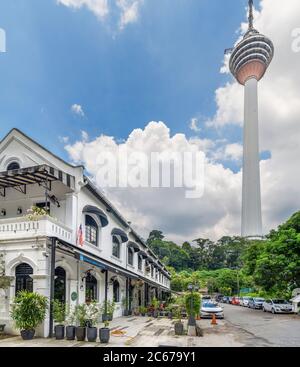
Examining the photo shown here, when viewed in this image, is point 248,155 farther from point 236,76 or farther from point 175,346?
point 175,346

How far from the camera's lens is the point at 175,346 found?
1111 centimetres

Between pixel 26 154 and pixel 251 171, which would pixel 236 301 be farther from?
pixel 251 171

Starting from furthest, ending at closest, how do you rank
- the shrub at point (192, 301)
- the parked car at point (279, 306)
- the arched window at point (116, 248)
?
the parked car at point (279, 306) < the arched window at point (116, 248) < the shrub at point (192, 301)

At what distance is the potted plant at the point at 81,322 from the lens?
11.9 m

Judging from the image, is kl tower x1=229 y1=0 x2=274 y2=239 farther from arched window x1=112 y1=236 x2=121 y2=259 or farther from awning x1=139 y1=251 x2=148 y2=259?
arched window x1=112 y1=236 x2=121 y2=259

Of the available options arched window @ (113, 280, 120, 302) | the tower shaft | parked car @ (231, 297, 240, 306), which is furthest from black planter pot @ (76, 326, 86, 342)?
the tower shaft

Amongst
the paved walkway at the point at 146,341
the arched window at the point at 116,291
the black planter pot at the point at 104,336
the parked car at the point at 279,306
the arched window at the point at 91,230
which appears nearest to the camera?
the paved walkway at the point at 146,341

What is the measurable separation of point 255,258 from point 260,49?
75.9m

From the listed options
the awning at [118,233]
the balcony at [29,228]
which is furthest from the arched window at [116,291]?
the balcony at [29,228]

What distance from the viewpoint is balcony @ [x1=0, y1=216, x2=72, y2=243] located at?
530 inches

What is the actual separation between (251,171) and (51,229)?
298 ft

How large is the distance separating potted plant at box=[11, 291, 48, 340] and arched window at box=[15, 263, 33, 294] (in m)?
1.53

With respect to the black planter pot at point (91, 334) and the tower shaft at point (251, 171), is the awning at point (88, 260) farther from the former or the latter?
the tower shaft at point (251, 171)

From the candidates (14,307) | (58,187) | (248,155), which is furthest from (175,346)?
(248,155)
